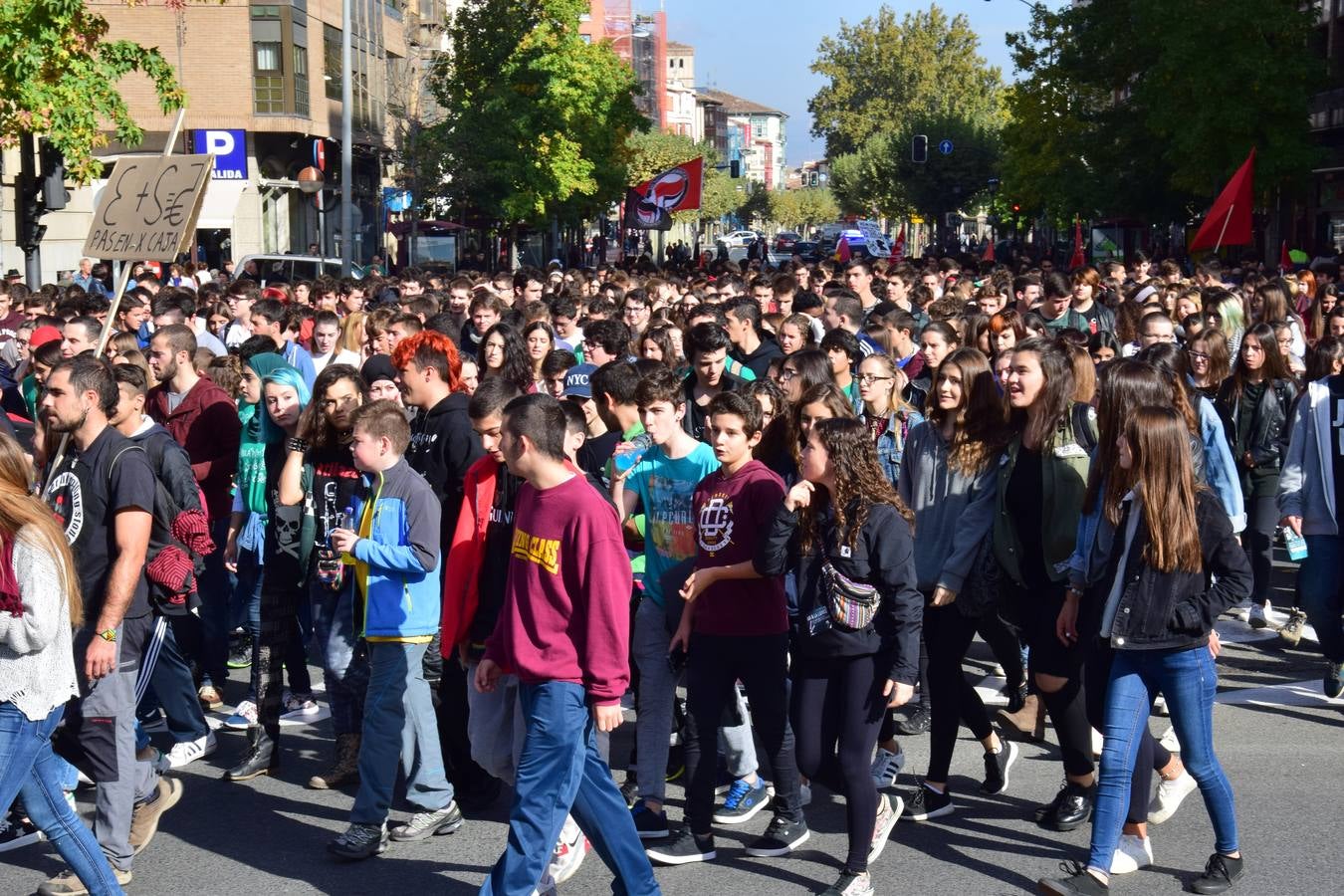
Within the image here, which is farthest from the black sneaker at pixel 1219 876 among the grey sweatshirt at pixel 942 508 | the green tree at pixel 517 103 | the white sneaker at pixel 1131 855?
the green tree at pixel 517 103

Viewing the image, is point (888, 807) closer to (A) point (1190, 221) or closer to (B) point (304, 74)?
(A) point (1190, 221)

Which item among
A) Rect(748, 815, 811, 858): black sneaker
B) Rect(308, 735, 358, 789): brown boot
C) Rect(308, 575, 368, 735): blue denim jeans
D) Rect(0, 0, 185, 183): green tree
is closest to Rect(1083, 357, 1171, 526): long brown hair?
Rect(748, 815, 811, 858): black sneaker

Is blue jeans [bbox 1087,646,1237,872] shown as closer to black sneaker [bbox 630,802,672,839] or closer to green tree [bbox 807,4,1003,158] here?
black sneaker [bbox 630,802,672,839]

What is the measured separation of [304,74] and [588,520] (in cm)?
4101

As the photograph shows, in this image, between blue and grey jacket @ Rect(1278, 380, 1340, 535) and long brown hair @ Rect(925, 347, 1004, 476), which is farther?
blue and grey jacket @ Rect(1278, 380, 1340, 535)

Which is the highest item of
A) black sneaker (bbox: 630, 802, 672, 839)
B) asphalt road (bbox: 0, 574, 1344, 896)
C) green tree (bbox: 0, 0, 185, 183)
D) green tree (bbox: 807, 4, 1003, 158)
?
green tree (bbox: 807, 4, 1003, 158)

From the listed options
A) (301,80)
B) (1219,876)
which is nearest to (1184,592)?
(1219,876)

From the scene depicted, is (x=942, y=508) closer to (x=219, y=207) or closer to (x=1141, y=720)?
(x=1141, y=720)

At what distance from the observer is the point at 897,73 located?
369 ft

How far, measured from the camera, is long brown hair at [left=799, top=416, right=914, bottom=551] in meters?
5.60

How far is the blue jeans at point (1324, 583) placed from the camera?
7578 mm

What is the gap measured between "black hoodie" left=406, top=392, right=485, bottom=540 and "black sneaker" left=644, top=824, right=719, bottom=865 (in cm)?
166

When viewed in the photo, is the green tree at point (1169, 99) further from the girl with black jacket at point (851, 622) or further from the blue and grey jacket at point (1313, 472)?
the girl with black jacket at point (851, 622)

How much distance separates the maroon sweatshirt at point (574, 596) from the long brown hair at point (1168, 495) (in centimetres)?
172
